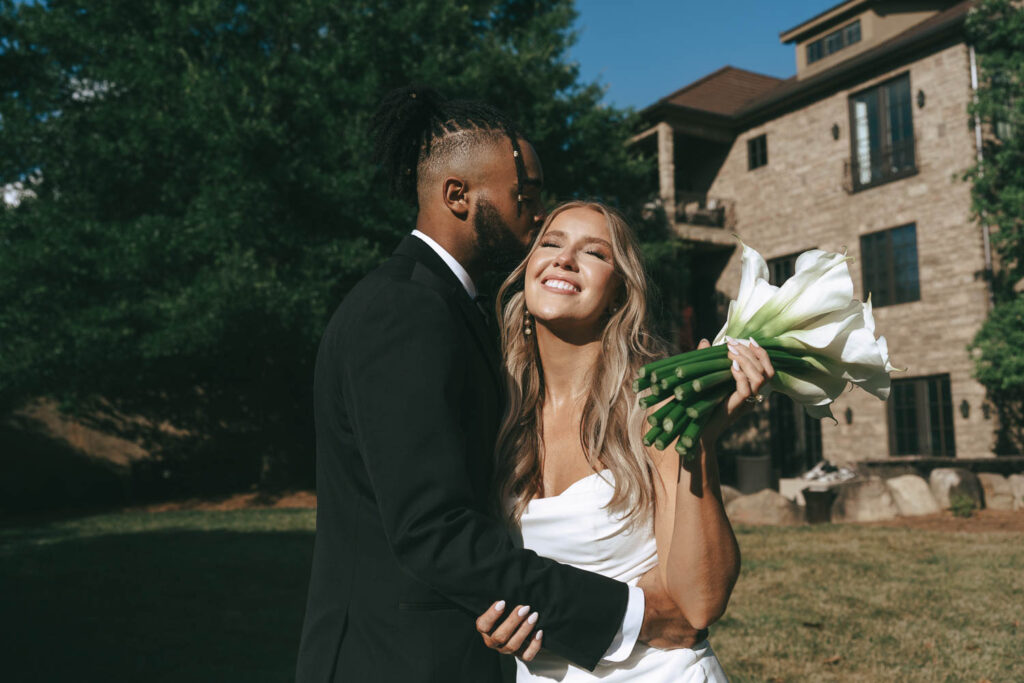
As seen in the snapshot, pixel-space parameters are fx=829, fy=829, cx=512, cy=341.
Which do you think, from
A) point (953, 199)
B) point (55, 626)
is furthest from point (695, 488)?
point (953, 199)

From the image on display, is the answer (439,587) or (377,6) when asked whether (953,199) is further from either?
(439,587)

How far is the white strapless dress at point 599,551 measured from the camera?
2.63 metres

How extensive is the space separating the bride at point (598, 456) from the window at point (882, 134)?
21.3 m

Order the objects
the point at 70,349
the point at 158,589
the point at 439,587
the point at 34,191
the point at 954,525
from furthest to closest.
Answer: the point at 34,191
the point at 70,349
the point at 954,525
the point at 158,589
the point at 439,587

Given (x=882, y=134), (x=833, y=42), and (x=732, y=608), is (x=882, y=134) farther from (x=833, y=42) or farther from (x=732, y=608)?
(x=732, y=608)

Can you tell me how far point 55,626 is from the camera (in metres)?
7.95

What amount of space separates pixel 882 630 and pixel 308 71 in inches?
618

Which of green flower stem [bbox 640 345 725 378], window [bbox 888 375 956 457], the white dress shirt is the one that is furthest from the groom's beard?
window [bbox 888 375 956 457]

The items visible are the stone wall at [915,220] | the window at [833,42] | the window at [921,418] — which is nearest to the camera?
the stone wall at [915,220]

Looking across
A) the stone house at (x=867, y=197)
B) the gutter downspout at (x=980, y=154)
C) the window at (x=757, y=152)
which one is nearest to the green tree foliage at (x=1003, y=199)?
the gutter downspout at (x=980, y=154)

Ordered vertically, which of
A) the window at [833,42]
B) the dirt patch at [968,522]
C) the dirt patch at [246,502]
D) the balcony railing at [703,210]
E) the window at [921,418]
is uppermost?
the window at [833,42]

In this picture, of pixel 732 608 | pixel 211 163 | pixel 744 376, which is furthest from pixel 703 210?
pixel 744 376

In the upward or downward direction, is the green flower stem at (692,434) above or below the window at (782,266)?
below

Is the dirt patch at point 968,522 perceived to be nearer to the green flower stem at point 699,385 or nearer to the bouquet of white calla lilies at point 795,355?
the bouquet of white calla lilies at point 795,355
